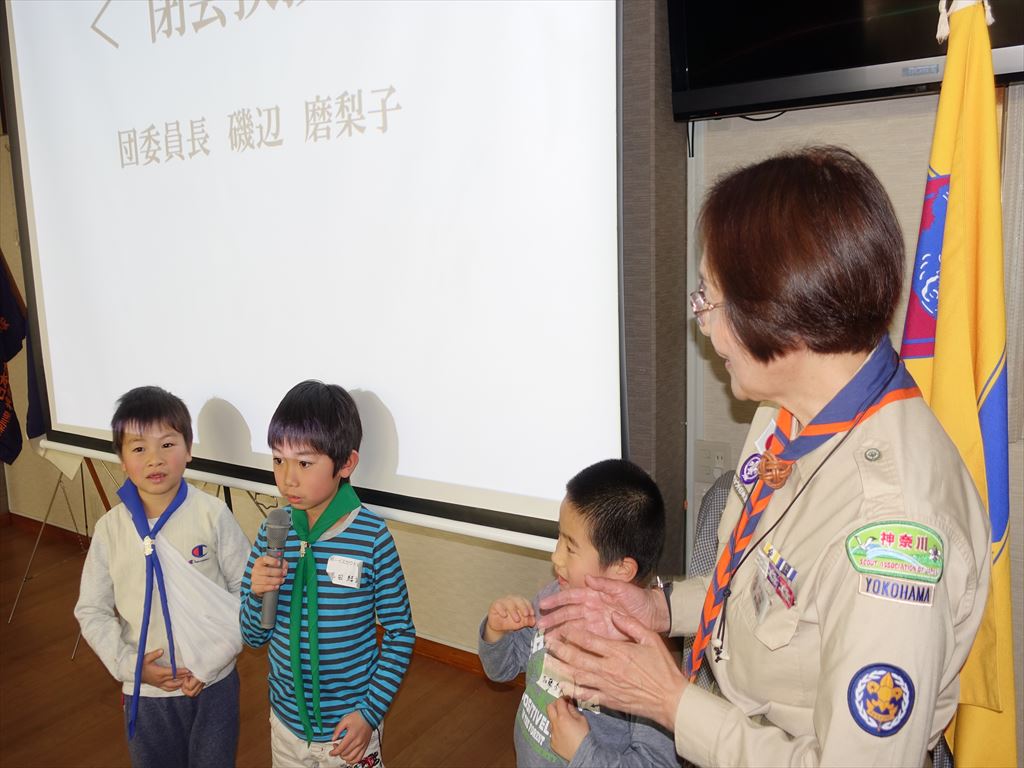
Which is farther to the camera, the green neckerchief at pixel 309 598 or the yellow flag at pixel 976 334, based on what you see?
the green neckerchief at pixel 309 598

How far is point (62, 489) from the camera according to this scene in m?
4.38

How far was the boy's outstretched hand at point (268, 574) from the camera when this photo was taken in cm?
162

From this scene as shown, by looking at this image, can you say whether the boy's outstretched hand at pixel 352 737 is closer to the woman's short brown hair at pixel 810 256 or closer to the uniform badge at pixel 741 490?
the uniform badge at pixel 741 490

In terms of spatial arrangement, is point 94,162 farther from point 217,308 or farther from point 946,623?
point 946,623

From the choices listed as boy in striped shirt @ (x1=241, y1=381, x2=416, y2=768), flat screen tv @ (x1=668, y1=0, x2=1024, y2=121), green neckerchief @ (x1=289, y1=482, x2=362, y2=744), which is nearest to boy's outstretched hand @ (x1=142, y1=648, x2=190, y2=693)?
boy in striped shirt @ (x1=241, y1=381, x2=416, y2=768)

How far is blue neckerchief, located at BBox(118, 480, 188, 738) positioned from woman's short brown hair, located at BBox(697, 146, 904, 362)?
1.55 m

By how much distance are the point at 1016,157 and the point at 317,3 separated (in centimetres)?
172

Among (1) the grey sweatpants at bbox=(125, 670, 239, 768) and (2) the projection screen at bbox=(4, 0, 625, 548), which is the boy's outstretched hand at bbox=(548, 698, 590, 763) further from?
(1) the grey sweatpants at bbox=(125, 670, 239, 768)

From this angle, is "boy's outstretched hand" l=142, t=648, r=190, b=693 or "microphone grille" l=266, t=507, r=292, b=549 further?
"boy's outstretched hand" l=142, t=648, r=190, b=693

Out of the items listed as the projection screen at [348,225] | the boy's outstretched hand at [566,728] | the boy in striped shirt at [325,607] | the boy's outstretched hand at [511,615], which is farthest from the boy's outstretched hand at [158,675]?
the boy's outstretched hand at [566,728]

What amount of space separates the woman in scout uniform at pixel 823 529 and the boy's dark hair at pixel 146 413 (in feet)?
4.33

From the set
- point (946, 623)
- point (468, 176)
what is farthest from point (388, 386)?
point (946, 623)

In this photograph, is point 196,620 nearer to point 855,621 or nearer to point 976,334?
point 855,621

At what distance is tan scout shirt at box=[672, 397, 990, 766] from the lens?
0.81m
